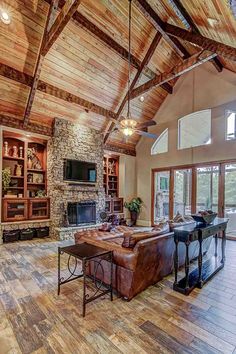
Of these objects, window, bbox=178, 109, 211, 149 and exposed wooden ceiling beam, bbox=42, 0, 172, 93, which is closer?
exposed wooden ceiling beam, bbox=42, 0, 172, 93

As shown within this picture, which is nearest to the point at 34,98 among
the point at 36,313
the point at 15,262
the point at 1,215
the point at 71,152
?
the point at 71,152

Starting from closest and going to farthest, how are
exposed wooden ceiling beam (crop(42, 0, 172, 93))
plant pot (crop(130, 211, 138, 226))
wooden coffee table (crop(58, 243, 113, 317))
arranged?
wooden coffee table (crop(58, 243, 113, 317)) < exposed wooden ceiling beam (crop(42, 0, 172, 93)) < plant pot (crop(130, 211, 138, 226))

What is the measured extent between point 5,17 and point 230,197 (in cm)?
765

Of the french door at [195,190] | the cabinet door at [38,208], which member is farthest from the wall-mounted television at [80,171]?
the french door at [195,190]

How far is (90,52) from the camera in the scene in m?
5.54

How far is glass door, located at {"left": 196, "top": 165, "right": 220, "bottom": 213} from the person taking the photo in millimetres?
6871

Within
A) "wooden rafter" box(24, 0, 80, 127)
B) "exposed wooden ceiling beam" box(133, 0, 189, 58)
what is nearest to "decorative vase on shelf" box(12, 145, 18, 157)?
"wooden rafter" box(24, 0, 80, 127)

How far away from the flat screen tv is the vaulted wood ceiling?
157cm

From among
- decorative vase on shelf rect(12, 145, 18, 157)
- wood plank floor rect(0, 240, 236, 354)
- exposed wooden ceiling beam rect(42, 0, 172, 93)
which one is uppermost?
exposed wooden ceiling beam rect(42, 0, 172, 93)

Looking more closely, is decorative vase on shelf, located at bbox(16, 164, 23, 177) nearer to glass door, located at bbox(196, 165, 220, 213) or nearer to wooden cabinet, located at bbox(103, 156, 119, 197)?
wooden cabinet, located at bbox(103, 156, 119, 197)

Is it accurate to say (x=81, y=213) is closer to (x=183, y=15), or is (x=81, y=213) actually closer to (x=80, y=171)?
(x=80, y=171)

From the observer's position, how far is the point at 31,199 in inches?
250

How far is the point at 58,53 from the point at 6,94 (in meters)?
1.91

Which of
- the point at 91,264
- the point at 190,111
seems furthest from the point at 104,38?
the point at 91,264
